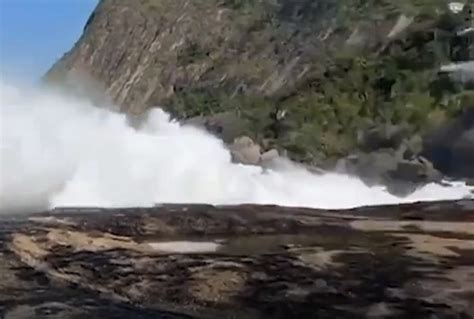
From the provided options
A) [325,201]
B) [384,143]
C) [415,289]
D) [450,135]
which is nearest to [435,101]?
[384,143]

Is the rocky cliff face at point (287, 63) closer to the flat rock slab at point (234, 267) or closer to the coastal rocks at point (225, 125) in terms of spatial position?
the coastal rocks at point (225, 125)

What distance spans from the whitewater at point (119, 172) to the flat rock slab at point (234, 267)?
1079cm

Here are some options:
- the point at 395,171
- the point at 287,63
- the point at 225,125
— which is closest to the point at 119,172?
the point at 395,171

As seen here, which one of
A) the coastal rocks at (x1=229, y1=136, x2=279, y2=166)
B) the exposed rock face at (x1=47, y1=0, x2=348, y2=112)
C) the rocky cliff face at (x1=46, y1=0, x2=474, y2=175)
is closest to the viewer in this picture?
the coastal rocks at (x1=229, y1=136, x2=279, y2=166)

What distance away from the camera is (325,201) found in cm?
4197

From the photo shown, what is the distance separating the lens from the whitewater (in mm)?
37188

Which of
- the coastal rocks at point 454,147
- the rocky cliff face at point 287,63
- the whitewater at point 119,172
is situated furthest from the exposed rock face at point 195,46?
the whitewater at point 119,172

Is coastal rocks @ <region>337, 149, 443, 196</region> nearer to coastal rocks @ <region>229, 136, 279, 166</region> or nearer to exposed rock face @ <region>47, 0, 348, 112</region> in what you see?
coastal rocks @ <region>229, 136, 279, 166</region>

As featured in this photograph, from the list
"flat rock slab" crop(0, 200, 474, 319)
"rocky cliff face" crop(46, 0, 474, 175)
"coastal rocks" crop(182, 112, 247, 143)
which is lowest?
"flat rock slab" crop(0, 200, 474, 319)

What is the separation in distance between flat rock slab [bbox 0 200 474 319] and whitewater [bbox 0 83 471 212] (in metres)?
10.8

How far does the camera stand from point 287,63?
110 metres

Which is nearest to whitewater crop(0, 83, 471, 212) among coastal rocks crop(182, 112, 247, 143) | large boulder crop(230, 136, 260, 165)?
large boulder crop(230, 136, 260, 165)

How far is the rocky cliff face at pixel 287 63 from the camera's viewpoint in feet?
255

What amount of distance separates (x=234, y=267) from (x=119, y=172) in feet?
77.7
